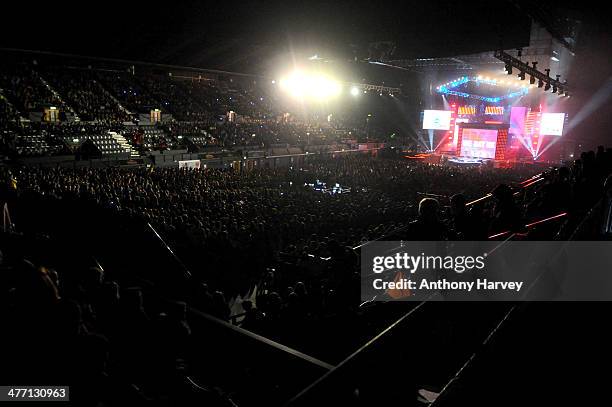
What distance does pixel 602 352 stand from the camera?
330cm

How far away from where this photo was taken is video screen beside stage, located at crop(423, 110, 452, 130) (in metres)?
37.6

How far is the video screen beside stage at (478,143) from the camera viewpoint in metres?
34.3

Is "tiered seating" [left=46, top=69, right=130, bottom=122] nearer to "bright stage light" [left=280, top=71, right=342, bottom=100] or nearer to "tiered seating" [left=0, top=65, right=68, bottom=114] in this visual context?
"tiered seating" [left=0, top=65, right=68, bottom=114]

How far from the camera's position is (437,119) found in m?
37.9

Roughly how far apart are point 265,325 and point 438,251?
1960 mm

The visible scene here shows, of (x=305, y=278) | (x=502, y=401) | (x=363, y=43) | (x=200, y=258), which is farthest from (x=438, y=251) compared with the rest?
(x=363, y=43)

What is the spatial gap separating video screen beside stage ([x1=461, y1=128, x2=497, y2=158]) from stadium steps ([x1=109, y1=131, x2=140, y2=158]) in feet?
90.8

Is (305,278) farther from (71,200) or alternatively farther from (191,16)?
(191,16)

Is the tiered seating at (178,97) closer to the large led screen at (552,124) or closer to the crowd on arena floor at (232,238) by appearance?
the crowd on arena floor at (232,238)

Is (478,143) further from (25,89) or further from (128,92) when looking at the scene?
(25,89)

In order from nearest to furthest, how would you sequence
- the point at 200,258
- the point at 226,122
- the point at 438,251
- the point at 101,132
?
the point at 438,251
the point at 200,258
the point at 101,132
the point at 226,122

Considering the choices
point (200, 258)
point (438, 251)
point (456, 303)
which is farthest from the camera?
point (200, 258)

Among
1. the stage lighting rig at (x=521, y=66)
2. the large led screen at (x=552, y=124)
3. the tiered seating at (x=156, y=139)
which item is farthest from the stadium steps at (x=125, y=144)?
the large led screen at (x=552, y=124)

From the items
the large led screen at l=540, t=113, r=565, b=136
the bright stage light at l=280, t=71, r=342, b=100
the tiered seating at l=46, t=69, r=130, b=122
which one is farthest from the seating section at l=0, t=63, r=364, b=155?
the large led screen at l=540, t=113, r=565, b=136
